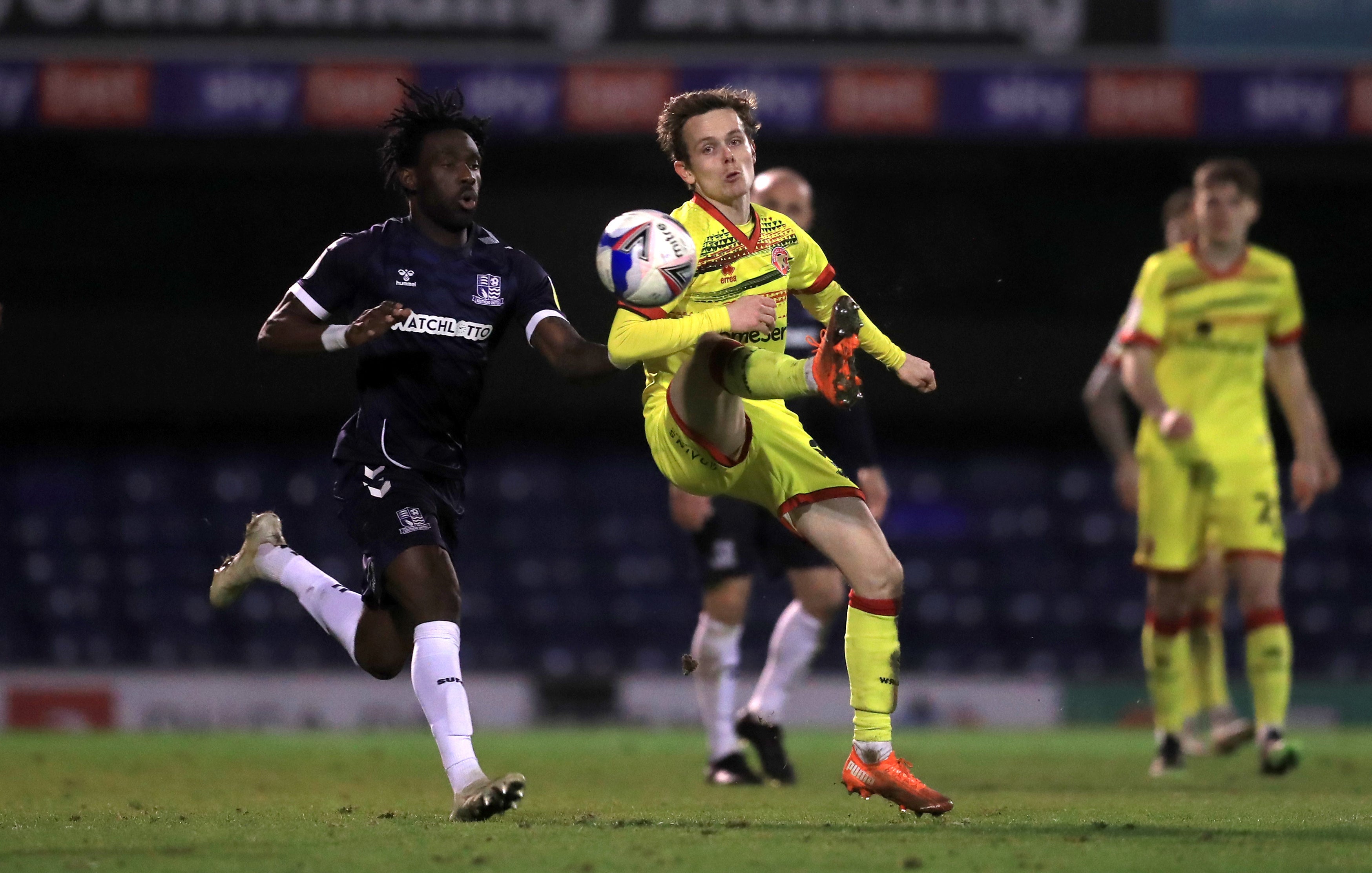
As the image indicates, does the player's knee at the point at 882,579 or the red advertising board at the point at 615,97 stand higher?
the red advertising board at the point at 615,97

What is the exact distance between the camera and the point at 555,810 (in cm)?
528

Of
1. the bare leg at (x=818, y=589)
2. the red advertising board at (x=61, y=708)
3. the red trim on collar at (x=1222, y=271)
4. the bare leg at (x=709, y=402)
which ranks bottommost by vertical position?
the red advertising board at (x=61, y=708)

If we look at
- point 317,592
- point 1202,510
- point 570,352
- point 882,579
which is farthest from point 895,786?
point 1202,510

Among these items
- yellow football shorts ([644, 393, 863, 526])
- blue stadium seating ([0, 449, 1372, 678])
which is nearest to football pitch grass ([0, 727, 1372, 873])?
yellow football shorts ([644, 393, 863, 526])

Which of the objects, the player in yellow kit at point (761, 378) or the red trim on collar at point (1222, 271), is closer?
the player in yellow kit at point (761, 378)

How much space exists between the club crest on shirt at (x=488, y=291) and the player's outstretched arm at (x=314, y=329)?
30 cm

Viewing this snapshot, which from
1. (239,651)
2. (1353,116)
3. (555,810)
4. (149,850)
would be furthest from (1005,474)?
(149,850)

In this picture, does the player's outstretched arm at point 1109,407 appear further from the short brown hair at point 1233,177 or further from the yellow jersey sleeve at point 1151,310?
the short brown hair at point 1233,177

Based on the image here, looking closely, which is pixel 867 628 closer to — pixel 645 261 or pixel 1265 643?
pixel 645 261

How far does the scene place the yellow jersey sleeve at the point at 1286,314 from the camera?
7.67 m

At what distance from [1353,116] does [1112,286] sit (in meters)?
2.23

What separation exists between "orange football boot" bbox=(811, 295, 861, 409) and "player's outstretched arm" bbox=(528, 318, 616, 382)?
0.60m

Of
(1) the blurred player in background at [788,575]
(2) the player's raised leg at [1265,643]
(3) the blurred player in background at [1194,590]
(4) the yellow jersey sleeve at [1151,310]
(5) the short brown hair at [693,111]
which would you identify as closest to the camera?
(5) the short brown hair at [693,111]

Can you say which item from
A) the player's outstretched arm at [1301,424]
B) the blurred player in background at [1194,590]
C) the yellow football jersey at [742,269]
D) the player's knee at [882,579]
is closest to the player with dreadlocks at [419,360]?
the yellow football jersey at [742,269]
